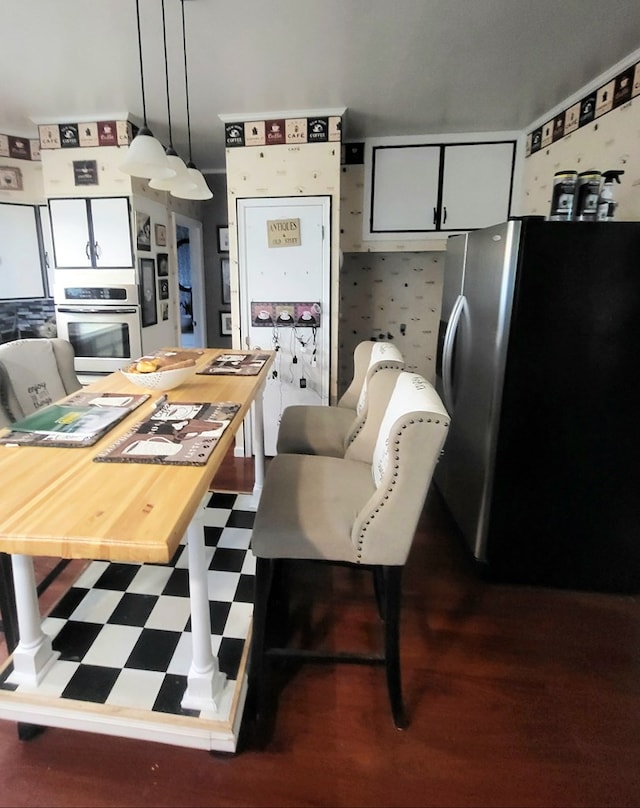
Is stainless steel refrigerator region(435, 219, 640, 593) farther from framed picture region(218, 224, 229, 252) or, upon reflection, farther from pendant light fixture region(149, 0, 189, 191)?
framed picture region(218, 224, 229, 252)

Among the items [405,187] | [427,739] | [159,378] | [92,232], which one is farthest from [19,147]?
[427,739]

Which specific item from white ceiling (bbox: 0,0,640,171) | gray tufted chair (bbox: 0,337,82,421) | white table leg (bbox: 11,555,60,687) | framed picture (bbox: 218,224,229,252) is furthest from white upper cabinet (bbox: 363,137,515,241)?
white table leg (bbox: 11,555,60,687)

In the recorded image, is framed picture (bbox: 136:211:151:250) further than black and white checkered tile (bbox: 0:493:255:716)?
Yes

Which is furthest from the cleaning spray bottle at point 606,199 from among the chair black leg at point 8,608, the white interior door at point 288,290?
the chair black leg at point 8,608

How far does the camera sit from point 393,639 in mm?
1436

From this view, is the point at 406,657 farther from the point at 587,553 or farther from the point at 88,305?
the point at 88,305

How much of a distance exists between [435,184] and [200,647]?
328 cm

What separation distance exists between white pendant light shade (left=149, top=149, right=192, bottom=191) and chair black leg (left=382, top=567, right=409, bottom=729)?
1.72 m

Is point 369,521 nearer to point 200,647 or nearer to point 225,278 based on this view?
point 200,647

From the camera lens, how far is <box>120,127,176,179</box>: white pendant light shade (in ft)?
5.73

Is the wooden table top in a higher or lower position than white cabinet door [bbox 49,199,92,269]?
lower

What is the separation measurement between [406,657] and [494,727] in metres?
0.35

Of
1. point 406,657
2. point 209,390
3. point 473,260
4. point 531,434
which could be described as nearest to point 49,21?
point 209,390

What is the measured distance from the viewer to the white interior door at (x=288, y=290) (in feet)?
10.5
